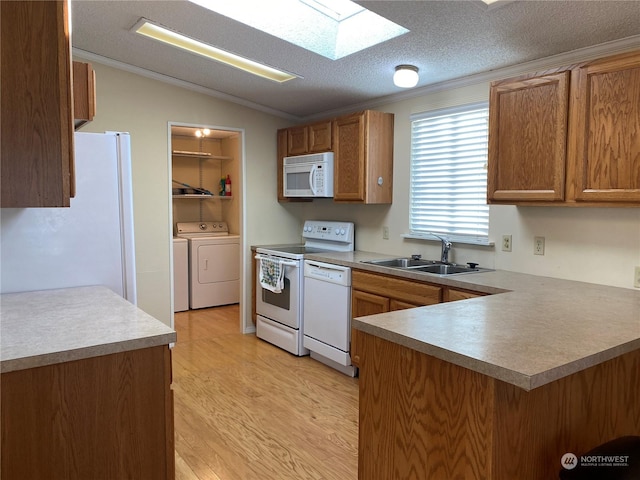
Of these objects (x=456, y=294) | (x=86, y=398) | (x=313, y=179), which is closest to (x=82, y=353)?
(x=86, y=398)

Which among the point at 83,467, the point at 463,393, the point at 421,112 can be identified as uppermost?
the point at 421,112

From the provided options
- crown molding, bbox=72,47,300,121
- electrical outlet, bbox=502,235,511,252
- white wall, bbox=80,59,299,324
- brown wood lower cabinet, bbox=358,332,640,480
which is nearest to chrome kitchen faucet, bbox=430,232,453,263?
electrical outlet, bbox=502,235,511,252

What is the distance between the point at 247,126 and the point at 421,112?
5.76ft

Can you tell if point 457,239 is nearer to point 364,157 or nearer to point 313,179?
point 364,157

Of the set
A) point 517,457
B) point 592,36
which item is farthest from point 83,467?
point 592,36

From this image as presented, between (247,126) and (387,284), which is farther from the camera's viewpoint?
(247,126)

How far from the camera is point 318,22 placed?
2879 mm

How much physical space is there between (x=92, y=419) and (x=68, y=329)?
1.05ft

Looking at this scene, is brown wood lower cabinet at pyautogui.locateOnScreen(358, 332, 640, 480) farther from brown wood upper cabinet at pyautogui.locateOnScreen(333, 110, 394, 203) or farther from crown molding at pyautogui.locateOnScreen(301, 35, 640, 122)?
brown wood upper cabinet at pyautogui.locateOnScreen(333, 110, 394, 203)

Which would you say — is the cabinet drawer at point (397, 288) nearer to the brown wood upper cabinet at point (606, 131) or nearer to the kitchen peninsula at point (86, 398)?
the brown wood upper cabinet at point (606, 131)

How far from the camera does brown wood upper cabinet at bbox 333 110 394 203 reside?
3645 mm

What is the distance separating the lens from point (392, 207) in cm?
384

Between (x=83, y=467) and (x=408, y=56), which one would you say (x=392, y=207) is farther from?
(x=83, y=467)

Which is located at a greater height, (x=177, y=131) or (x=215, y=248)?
(x=177, y=131)
